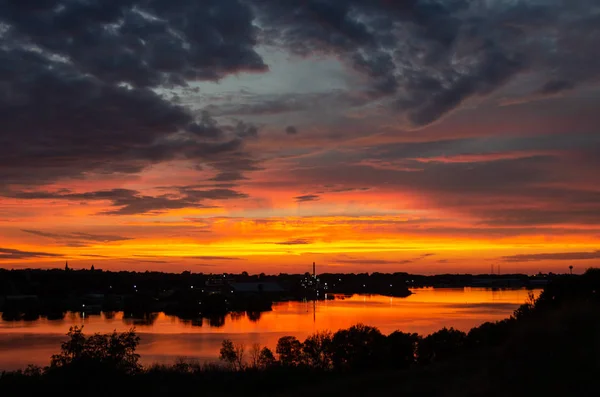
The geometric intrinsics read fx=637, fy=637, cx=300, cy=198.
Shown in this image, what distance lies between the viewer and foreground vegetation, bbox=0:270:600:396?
535 inches

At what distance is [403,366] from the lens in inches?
1177

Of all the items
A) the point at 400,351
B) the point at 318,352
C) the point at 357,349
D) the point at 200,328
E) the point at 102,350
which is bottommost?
the point at 200,328

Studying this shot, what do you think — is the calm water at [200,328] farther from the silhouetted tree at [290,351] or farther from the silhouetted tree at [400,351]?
the silhouetted tree at [400,351]

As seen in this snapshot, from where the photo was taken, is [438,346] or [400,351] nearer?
[400,351]

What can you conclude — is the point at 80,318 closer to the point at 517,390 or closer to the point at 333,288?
the point at 517,390

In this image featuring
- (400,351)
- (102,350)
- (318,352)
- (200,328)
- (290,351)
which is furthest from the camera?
(200,328)

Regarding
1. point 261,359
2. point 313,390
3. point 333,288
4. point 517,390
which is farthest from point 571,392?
point 333,288

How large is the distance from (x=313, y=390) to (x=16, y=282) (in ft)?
443

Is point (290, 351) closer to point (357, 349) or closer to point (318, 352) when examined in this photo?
point (318, 352)

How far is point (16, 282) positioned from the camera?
453 ft

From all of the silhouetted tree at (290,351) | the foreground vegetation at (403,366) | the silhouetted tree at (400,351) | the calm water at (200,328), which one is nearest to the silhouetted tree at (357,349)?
the foreground vegetation at (403,366)

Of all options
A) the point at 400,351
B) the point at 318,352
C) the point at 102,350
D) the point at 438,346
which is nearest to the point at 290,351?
the point at 318,352

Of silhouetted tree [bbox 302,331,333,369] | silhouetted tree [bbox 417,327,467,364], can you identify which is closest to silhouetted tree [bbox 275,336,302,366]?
silhouetted tree [bbox 302,331,333,369]

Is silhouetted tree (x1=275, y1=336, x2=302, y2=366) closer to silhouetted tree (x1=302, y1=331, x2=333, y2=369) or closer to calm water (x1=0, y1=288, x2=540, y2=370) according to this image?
silhouetted tree (x1=302, y1=331, x2=333, y2=369)
